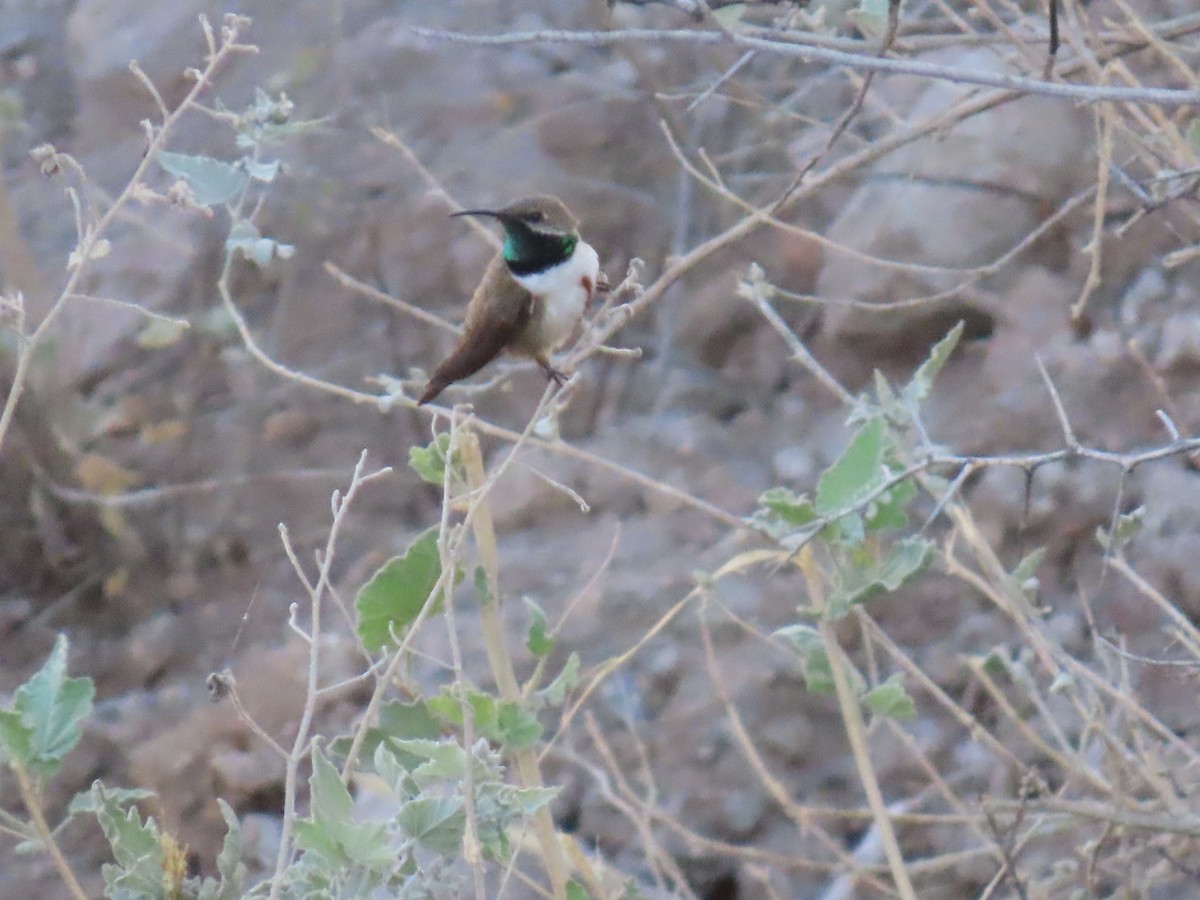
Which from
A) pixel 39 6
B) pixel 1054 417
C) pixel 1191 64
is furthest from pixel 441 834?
pixel 39 6

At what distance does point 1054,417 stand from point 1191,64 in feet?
3.15

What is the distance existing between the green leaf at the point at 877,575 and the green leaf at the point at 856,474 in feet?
0.26

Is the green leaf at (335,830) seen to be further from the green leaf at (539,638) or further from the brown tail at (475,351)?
the brown tail at (475,351)

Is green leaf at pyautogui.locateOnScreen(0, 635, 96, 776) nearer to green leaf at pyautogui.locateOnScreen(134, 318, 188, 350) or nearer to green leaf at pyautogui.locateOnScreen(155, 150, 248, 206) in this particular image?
green leaf at pyautogui.locateOnScreen(155, 150, 248, 206)

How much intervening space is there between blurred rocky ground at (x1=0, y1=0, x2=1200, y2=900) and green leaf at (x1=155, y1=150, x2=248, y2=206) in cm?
213

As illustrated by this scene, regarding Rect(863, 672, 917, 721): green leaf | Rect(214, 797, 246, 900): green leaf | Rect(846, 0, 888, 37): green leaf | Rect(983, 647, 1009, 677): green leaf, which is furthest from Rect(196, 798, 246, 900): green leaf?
Rect(846, 0, 888, 37): green leaf

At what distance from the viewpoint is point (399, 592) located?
1.72m

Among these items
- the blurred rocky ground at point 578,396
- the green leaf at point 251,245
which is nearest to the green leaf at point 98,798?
the green leaf at point 251,245

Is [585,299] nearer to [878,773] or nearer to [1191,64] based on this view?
[878,773]

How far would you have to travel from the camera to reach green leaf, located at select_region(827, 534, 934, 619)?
1.80 metres

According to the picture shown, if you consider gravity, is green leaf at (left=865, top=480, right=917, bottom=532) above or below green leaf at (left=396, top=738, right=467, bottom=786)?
below

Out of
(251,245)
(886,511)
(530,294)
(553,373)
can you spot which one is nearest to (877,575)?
(886,511)

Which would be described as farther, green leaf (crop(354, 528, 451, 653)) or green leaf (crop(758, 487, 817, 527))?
green leaf (crop(758, 487, 817, 527))

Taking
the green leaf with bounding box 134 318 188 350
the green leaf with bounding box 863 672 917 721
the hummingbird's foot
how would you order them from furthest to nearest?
the green leaf with bounding box 134 318 188 350 < the hummingbird's foot < the green leaf with bounding box 863 672 917 721
